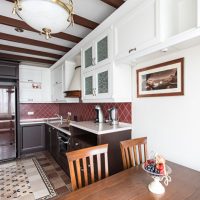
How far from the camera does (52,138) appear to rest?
3.34 meters

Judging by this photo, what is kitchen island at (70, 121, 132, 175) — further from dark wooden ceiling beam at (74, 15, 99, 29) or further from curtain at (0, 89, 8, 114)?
curtain at (0, 89, 8, 114)

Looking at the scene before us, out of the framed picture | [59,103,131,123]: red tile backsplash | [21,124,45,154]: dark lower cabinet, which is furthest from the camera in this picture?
[21,124,45,154]: dark lower cabinet

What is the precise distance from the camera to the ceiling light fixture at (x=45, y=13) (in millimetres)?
856

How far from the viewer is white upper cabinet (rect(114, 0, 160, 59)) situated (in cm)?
124

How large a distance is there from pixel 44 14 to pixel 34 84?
3.28 metres

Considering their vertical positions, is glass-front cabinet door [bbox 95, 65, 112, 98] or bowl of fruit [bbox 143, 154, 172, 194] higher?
glass-front cabinet door [bbox 95, 65, 112, 98]

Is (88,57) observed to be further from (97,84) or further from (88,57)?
(97,84)

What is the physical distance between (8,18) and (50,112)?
9.40ft

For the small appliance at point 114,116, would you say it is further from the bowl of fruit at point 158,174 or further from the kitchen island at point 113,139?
the bowl of fruit at point 158,174

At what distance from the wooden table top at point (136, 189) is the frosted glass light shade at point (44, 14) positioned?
3.72ft

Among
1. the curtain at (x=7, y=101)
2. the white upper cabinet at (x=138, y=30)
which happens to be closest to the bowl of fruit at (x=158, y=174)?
the white upper cabinet at (x=138, y=30)

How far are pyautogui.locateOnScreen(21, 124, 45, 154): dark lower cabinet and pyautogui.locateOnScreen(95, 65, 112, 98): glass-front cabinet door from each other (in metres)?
2.51

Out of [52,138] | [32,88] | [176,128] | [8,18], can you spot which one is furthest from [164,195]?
[32,88]

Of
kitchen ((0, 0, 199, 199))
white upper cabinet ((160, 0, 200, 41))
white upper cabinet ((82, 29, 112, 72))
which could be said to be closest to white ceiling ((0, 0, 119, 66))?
kitchen ((0, 0, 199, 199))
